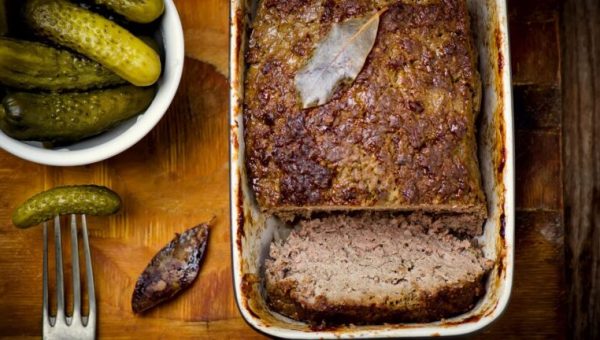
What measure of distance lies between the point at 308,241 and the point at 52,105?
1.11 m

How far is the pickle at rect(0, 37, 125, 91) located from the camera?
290 cm

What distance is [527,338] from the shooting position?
3.35m

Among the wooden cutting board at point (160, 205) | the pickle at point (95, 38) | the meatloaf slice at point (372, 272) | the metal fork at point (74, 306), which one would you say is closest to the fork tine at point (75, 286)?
the metal fork at point (74, 306)

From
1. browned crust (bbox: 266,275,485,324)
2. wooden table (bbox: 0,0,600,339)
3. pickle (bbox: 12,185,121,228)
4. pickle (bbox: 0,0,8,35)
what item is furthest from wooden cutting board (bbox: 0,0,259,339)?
pickle (bbox: 0,0,8,35)

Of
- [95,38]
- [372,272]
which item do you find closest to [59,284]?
[95,38]

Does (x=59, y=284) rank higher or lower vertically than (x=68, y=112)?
lower

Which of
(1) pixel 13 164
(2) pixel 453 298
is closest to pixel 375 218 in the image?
(2) pixel 453 298

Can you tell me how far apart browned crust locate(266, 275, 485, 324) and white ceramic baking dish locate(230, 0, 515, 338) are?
0.04m

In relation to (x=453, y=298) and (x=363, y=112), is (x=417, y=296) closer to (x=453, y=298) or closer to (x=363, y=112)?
(x=453, y=298)

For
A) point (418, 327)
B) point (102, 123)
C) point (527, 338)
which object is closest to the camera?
point (418, 327)

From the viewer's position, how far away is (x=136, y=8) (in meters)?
2.97

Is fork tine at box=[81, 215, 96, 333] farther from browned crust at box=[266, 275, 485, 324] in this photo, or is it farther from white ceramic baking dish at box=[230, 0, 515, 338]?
browned crust at box=[266, 275, 485, 324]

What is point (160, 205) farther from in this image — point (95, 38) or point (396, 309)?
point (396, 309)

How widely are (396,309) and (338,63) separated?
93 centimetres
